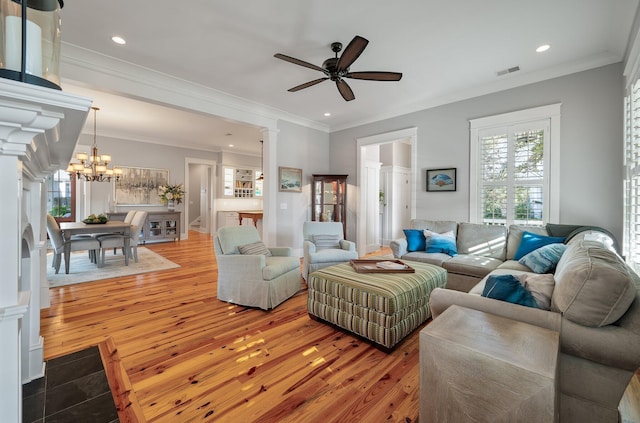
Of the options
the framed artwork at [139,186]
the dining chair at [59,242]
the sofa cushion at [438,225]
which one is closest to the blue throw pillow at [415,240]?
the sofa cushion at [438,225]

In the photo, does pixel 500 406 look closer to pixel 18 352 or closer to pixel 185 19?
pixel 18 352

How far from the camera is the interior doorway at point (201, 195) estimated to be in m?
8.20

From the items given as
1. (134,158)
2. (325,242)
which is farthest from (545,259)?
(134,158)

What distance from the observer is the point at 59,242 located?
14.0 ft

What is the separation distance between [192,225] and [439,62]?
9.89 m

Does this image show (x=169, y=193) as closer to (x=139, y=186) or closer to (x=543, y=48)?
(x=139, y=186)

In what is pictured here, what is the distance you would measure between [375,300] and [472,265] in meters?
1.75

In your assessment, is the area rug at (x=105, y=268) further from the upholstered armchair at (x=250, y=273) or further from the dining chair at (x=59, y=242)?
the upholstered armchair at (x=250, y=273)

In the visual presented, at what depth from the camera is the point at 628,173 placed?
2.82 meters

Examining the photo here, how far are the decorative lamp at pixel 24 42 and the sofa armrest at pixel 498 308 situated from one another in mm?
2147

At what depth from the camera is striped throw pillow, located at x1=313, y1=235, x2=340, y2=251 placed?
4.29 meters

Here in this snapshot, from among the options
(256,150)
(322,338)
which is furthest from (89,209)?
(322,338)

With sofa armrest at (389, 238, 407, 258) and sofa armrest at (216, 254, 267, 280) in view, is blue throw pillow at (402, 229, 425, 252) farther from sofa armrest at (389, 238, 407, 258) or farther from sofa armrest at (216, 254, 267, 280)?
sofa armrest at (216, 254, 267, 280)

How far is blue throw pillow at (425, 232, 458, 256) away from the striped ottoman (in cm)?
107
